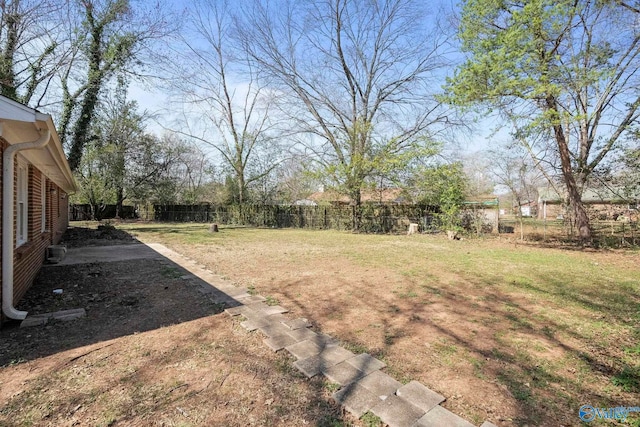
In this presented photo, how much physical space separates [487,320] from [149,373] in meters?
3.66

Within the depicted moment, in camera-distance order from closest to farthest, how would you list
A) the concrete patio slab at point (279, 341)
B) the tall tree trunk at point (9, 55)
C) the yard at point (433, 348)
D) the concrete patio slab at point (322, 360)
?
the yard at point (433, 348)
the concrete patio slab at point (322, 360)
the concrete patio slab at point (279, 341)
the tall tree trunk at point (9, 55)

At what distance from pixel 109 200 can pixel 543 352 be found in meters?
30.7

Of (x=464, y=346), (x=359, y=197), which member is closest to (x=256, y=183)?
(x=359, y=197)

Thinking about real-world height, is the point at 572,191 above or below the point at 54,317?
above

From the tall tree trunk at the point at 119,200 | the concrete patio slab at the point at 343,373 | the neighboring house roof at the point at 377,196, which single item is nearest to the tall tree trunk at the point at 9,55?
the concrete patio slab at the point at 343,373

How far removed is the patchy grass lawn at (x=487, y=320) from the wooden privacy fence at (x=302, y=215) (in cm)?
812

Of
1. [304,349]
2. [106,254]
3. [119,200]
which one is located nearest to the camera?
[304,349]

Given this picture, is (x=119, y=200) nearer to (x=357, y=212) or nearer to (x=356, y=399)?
(x=357, y=212)

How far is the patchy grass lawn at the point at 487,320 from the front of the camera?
223 centimetres

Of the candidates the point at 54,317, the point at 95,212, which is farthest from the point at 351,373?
the point at 95,212

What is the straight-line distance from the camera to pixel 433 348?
291cm

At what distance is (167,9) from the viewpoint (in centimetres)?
1242

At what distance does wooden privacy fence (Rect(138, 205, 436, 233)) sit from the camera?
15.9m

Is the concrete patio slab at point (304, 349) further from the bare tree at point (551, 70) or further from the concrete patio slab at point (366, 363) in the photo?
the bare tree at point (551, 70)
